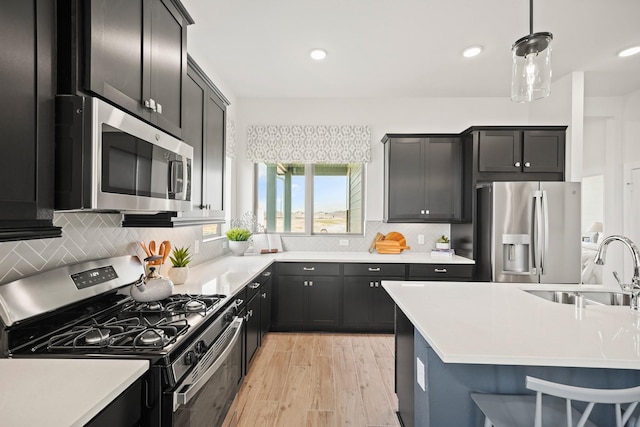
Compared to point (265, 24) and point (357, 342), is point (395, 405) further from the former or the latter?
point (265, 24)

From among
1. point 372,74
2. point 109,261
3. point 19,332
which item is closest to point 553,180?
point 372,74

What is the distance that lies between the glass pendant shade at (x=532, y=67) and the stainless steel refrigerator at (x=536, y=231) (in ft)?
5.84

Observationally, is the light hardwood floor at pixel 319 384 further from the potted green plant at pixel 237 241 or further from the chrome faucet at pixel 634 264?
the chrome faucet at pixel 634 264

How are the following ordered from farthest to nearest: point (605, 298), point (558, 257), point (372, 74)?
point (372, 74), point (558, 257), point (605, 298)

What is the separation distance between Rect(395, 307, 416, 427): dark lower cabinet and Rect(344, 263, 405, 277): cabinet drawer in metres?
1.56

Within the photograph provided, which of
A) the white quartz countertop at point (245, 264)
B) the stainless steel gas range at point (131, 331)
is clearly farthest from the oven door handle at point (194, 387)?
the white quartz countertop at point (245, 264)

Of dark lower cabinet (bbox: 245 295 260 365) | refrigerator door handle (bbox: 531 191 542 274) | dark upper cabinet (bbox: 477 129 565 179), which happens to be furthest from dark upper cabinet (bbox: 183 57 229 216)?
refrigerator door handle (bbox: 531 191 542 274)

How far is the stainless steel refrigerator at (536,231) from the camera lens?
3.50 meters

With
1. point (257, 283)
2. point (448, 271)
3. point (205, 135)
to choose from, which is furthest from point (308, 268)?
point (205, 135)

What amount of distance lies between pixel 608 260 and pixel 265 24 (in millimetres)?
5061

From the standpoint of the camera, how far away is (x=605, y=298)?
228 centimetres

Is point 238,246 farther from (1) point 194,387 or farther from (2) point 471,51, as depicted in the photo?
(2) point 471,51

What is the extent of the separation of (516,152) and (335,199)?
2246 millimetres

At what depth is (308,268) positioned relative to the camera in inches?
158
